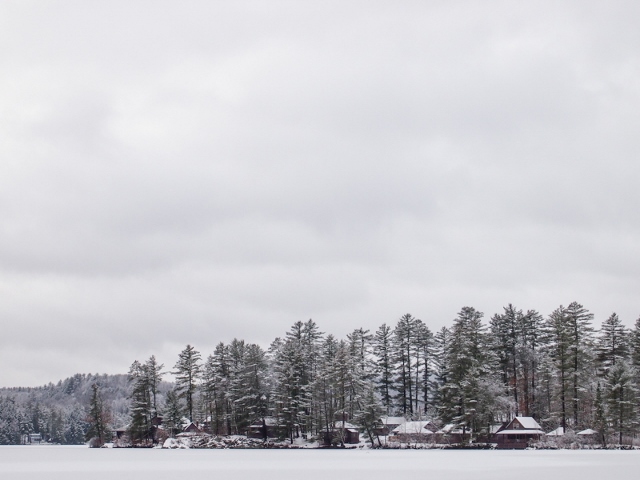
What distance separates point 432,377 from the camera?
104062mm

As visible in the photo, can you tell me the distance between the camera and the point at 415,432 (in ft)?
288

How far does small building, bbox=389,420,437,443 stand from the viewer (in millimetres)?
86562

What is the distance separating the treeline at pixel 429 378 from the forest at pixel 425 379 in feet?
0.49

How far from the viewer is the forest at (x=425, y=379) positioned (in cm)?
8006

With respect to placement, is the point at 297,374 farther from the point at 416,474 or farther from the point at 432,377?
the point at 416,474

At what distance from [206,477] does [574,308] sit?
189 feet

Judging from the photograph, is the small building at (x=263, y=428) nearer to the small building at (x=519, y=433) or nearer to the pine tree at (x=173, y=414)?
the pine tree at (x=173, y=414)

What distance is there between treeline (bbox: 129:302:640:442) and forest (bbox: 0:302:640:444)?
5.8 inches

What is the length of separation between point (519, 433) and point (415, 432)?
12.6 meters

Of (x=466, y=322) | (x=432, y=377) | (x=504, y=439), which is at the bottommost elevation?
(x=504, y=439)

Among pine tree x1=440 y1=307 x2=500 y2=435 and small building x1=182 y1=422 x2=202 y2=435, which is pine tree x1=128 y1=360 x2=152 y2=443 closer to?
small building x1=182 y1=422 x2=202 y2=435

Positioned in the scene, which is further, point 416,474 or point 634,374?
point 634,374

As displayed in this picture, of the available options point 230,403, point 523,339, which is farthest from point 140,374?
point 523,339

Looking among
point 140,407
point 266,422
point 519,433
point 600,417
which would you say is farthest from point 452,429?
point 140,407
